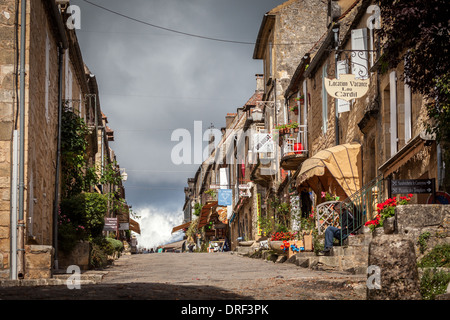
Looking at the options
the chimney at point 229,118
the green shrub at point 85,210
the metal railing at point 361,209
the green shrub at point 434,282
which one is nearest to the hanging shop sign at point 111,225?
the green shrub at point 85,210

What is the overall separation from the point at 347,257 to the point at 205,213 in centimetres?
3637

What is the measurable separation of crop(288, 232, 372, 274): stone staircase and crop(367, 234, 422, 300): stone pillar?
5.26 m

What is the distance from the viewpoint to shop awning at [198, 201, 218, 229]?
47447 mm

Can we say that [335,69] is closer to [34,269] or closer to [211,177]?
[34,269]

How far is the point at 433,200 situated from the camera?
11.2m

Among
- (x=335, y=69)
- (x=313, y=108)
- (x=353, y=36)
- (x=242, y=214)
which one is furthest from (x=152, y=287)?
(x=242, y=214)

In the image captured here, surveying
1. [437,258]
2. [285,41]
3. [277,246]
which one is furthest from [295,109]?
[437,258]

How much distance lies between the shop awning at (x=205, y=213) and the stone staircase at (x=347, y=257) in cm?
3329

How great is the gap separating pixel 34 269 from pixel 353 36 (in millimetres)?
10630

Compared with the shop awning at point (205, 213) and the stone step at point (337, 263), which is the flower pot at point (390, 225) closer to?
the stone step at point (337, 263)

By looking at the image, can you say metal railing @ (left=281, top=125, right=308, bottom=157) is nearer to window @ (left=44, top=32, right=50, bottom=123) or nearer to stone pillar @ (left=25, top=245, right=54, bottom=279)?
window @ (left=44, top=32, right=50, bottom=123)

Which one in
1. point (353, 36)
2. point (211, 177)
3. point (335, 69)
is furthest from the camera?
point (211, 177)

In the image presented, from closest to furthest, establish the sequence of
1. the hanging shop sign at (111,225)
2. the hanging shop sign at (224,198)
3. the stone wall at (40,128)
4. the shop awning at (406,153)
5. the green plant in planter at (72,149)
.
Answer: the shop awning at (406,153)
the stone wall at (40,128)
the green plant in planter at (72,149)
the hanging shop sign at (111,225)
the hanging shop sign at (224,198)

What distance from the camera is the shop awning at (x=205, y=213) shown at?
4745cm
